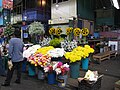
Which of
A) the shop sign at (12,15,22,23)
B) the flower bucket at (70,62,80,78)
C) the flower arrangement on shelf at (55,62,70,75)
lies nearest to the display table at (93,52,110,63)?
the flower bucket at (70,62,80,78)

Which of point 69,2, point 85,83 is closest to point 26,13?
point 69,2

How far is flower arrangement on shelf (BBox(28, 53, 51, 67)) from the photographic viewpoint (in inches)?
282

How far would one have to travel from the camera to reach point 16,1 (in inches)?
1007

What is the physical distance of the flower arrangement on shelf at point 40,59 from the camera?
7.16 m

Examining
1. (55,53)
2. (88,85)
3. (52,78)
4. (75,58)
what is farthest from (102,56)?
(88,85)

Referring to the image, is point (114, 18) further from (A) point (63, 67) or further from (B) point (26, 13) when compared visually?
(A) point (63, 67)

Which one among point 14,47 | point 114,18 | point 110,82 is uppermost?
point 114,18

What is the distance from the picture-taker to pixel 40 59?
725cm

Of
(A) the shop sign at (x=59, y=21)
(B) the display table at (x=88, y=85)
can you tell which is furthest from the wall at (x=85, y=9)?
(B) the display table at (x=88, y=85)

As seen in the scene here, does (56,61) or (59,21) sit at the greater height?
(59,21)

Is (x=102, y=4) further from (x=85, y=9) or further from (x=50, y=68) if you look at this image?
(x=50, y=68)

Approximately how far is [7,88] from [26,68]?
9.08ft

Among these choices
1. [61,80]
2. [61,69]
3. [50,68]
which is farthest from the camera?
[50,68]

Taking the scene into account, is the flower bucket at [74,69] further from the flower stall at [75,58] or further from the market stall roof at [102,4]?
the market stall roof at [102,4]
